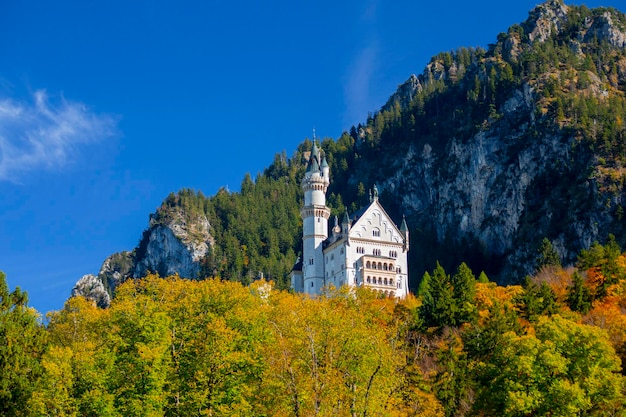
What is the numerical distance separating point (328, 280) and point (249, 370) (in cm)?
7451

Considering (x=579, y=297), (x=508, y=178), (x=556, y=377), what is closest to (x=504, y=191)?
(x=508, y=178)

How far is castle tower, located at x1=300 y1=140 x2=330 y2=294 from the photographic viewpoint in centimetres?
12300

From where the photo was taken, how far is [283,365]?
41562 millimetres

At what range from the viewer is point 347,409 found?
131 feet

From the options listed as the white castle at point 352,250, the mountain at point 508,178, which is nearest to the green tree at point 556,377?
the white castle at point 352,250

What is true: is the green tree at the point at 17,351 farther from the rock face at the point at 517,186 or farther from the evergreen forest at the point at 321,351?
the rock face at the point at 517,186

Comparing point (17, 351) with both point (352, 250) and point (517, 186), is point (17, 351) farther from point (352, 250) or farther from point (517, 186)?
point (517, 186)

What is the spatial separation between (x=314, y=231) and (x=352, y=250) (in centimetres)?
946

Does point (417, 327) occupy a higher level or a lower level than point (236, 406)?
higher

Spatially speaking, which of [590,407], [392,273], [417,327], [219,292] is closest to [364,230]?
[392,273]

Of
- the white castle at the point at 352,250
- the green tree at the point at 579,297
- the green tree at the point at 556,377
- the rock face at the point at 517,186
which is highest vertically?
the rock face at the point at 517,186

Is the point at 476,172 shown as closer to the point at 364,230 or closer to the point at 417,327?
the point at 364,230

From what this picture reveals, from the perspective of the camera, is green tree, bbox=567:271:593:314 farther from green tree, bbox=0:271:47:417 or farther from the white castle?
the white castle

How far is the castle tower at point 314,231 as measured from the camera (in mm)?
123000
